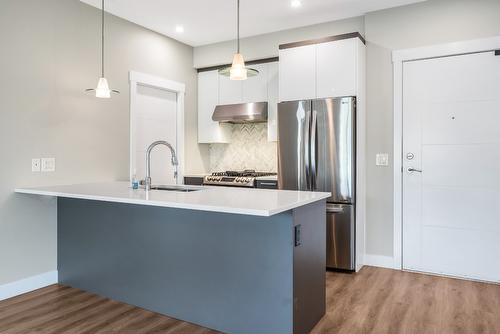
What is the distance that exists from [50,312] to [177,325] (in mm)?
1030

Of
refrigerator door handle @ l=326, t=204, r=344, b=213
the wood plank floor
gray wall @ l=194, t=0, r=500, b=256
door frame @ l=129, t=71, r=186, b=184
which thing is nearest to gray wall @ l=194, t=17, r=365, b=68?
gray wall @ l=194, t=0, r=500, b=256

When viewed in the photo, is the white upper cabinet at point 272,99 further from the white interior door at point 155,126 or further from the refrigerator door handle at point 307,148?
the white interior door at point 155,126

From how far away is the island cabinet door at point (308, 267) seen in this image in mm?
2203

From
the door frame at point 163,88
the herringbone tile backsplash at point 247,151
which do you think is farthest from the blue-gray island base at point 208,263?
the herringbone tile backsplash at point 247,151

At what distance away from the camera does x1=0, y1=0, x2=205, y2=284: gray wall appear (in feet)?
10.0

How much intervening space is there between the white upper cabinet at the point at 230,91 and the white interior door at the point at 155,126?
64cm

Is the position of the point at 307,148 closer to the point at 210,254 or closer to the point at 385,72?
the point at 385,72

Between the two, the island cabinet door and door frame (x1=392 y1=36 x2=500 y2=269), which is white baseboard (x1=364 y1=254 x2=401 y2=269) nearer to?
door frame (x1=392 y1=36 x2=500 y2=269)

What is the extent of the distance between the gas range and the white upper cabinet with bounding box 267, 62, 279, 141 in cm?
52

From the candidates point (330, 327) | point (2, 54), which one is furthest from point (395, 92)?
point (2, 54)

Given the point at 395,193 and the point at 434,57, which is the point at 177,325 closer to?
the point at 395,193

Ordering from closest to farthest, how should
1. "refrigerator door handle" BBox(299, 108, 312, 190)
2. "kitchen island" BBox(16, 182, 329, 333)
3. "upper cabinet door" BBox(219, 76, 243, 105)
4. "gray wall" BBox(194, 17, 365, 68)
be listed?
"kitchen island" BBox(16, 182, 329, 333), "refrigerator door handle" BBox(299, 108, 312, 190), "gray wall" BBox(194, 17, 365, 68), "upper cabinet door" BBox(219, 76, 243, 105)

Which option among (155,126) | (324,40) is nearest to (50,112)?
(155,126)

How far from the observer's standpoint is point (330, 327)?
249 cm
